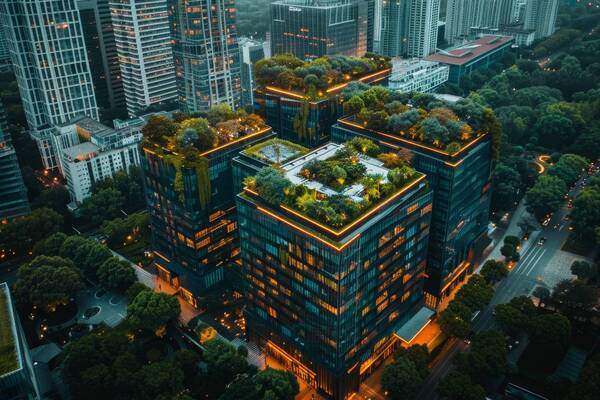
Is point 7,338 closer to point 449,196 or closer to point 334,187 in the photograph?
point 334,187

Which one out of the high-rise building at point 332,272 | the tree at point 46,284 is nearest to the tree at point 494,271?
the high-rise building at point 332,272

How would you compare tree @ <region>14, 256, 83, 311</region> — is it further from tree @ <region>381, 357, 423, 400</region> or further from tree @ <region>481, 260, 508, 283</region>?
tree @ <region>481, 260, 508, 283</region>

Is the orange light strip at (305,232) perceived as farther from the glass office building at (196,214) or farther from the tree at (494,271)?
the tree at (494,271)

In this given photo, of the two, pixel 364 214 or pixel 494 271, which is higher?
pixel 364 214

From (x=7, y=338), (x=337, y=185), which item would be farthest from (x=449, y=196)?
(x=7, y=338)

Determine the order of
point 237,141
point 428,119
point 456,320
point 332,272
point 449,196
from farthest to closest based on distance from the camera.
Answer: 1. point 237,141
2. point 428,119
3. point 456,320
4. point 449,196
5. point 332,272

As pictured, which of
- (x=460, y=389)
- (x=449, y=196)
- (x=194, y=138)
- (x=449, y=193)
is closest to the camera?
(x=460, y=389)
